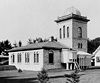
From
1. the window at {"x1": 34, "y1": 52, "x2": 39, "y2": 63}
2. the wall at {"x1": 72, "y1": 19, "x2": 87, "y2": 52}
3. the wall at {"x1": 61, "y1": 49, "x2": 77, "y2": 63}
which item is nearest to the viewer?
the window at {"x1": 34, "y1": 52, "x2": 39, "y2": 63}

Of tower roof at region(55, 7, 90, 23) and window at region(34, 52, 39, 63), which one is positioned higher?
tower roof at region(55, 7, 90, 23)

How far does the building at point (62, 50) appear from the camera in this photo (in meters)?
37.2

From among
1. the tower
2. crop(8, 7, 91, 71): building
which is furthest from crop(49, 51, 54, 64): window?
the tower

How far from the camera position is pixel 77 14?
4369cm

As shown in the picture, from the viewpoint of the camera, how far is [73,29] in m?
41.6

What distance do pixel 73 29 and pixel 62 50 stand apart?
16.7 ft

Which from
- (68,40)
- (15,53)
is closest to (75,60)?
(68,40)

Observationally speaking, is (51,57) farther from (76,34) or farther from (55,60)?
(76,34)

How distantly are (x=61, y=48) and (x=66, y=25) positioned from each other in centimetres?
590

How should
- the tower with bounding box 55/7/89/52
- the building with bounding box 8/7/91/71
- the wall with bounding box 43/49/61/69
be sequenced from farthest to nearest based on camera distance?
the tower with bounding box 55/7/89/52, the building with bounding box 8/7/91/71, the wall with bounding box 43/49/61/69

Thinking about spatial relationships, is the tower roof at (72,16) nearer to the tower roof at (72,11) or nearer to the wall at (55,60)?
the tower roof at (72,11)

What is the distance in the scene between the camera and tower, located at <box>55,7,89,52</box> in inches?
1639

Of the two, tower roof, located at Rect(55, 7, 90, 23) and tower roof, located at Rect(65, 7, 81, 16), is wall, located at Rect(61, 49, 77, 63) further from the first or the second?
tower roof, located at Rect(65, 7, 81, 16)

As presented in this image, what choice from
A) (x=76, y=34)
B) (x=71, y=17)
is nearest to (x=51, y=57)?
(x=76, y=34)
